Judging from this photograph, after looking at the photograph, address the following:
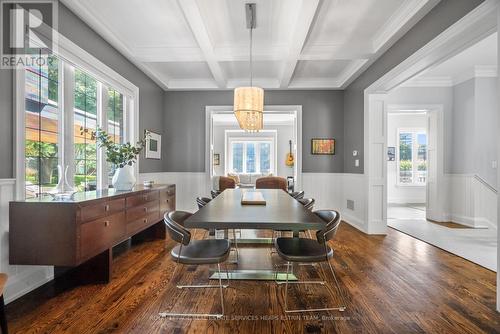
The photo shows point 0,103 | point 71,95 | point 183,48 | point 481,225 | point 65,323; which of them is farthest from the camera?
point 481,225

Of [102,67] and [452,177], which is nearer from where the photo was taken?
[102,67]

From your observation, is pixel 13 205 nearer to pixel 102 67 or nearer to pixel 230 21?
pixel 102 67

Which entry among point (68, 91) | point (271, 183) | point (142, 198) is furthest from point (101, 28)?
point (271, 183)

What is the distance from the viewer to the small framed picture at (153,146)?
4.97 m

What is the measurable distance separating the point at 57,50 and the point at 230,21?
191cm

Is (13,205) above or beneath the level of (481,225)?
above

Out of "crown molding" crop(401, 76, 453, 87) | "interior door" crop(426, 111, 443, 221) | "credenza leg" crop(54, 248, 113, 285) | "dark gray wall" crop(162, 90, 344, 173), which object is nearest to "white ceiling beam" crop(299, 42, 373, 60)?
"dark gray wall" crop(162, 90, 344, 173)

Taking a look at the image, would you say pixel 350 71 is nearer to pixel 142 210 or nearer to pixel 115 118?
pixel 115 118

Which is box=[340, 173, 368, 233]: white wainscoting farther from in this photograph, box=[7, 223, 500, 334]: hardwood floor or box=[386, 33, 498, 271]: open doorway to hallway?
box=[7, 223, 500, 334]: hardwood floor

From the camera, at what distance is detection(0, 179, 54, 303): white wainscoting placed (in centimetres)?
213

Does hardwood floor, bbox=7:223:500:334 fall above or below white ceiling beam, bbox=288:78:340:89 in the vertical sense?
below

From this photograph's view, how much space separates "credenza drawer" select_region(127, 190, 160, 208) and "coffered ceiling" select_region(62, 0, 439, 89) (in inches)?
80.3

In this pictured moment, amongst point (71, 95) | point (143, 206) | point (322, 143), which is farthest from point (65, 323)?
point (322, 143)

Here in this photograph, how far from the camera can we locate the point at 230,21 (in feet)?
11.0
